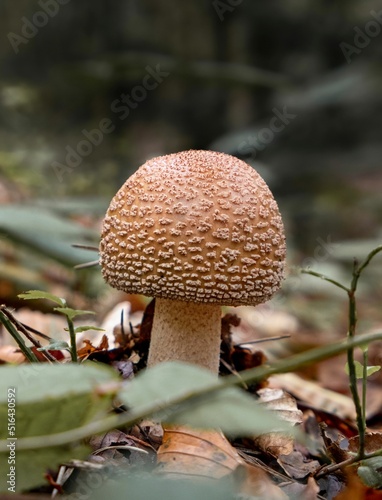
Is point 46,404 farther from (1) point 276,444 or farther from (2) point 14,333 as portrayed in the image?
(1) point 276,444

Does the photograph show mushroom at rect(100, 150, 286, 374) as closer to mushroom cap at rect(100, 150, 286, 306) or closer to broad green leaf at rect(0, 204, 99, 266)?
mushroom cap at rect(100, 150, 286, 306)

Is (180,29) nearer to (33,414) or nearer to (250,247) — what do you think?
(250,247)

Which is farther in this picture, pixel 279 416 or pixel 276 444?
pixel 279 416

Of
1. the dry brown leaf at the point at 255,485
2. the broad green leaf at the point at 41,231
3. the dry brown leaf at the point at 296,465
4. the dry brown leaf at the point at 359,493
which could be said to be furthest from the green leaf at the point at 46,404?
the broad green leaf at the point at 41,231

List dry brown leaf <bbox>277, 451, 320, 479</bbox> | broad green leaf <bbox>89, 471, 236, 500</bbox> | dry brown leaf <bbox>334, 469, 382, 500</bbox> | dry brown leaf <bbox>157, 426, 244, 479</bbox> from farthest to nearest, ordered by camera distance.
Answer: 1. dry brown leaf <bbox>277, 451, 320, 479</bbox>
2. dry brown leaf <bbox>157, 426, 244, 479</bbox>
3. dry brown leaf <bbox>334, 469, 382, 500</bbox>
4. broad green leaf <bbox>89, 471, 236, 500</bbox>

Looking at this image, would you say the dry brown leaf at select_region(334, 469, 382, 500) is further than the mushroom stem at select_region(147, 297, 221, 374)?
No

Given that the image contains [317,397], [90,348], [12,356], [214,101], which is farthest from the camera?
[214,101]

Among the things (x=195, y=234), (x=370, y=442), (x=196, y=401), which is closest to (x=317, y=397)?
(x=370, y=442)

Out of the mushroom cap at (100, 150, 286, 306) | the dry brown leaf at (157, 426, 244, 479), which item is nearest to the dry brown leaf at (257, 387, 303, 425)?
the mushroom cap at (100, 150, 286, 306)
